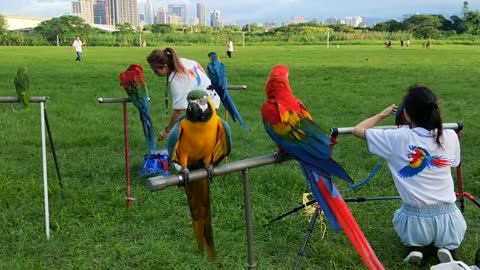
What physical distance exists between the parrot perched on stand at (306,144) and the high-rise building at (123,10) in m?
171

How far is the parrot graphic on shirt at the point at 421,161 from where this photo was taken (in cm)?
268

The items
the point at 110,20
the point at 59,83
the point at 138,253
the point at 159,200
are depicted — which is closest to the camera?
the point at 138,253

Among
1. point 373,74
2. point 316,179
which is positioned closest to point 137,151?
point 316,179

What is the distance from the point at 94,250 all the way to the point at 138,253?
0.30 m

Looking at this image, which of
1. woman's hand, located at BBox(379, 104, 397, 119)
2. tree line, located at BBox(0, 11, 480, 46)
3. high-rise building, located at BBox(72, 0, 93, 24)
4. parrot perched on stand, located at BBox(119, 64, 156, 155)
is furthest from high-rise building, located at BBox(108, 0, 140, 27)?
woman's hand, located at BBox(379, 104, 397, 119)

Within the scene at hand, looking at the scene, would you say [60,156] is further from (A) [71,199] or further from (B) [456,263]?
(B) [456,263]

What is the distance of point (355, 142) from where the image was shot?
5840 mm

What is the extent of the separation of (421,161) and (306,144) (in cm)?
114

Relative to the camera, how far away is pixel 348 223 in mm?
1519

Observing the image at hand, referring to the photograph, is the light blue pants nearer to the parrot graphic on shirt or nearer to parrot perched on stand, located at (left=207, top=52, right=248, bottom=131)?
the parrot graphic on shirt

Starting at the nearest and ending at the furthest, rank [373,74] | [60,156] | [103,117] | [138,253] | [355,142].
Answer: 1. [138,253]
2. [60,156]
3. [355,142]
4. [103,117]
5. [373,74]

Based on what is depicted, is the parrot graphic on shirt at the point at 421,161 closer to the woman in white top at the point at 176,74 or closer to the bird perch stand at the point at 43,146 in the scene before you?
the woman in white top at the point at 176,74

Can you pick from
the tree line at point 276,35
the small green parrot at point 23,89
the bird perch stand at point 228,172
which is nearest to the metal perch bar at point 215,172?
the bird perch stand at point 228,172

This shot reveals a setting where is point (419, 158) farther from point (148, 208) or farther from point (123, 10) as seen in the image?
point (123, 10)
